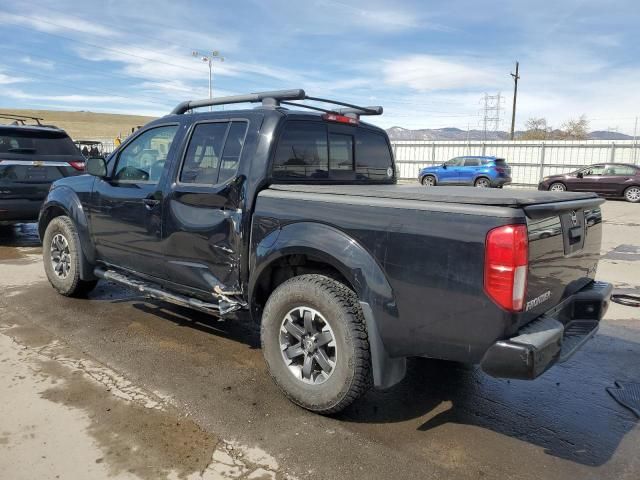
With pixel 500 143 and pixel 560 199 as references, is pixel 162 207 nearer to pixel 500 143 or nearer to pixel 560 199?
pixel 560 199

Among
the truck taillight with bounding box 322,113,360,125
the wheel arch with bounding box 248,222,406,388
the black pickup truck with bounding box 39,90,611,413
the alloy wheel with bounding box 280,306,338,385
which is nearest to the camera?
the black pickup truck with bounding box 39,90,611,413

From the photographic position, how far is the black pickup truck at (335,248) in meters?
2.59

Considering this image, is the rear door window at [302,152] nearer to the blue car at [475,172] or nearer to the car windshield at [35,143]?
the car windshield at [35,143]

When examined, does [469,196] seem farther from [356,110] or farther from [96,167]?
[96,167]

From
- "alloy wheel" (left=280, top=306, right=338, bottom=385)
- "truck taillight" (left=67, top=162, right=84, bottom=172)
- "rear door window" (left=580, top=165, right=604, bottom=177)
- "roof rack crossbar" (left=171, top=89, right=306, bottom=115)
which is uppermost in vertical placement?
"roof rack crossbar" (left=171, top=89, right=306, bottom=115)

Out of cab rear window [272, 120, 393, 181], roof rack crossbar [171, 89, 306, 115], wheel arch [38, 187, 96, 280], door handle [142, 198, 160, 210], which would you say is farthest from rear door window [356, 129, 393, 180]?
wheel arch [38, 187, 96, 280]

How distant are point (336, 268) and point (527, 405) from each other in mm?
1637

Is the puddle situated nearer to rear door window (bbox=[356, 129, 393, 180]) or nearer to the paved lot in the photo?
the paved lot

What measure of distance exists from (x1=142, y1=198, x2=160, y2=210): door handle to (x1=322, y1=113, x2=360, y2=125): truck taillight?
156 centimetres

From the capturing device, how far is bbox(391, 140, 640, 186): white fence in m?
28.5

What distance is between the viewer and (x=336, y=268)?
126 inches

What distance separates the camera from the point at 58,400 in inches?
134

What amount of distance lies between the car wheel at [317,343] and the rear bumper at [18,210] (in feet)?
21.3

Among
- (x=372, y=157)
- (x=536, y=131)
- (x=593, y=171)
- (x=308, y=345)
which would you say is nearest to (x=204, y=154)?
(x=372, y=157)
